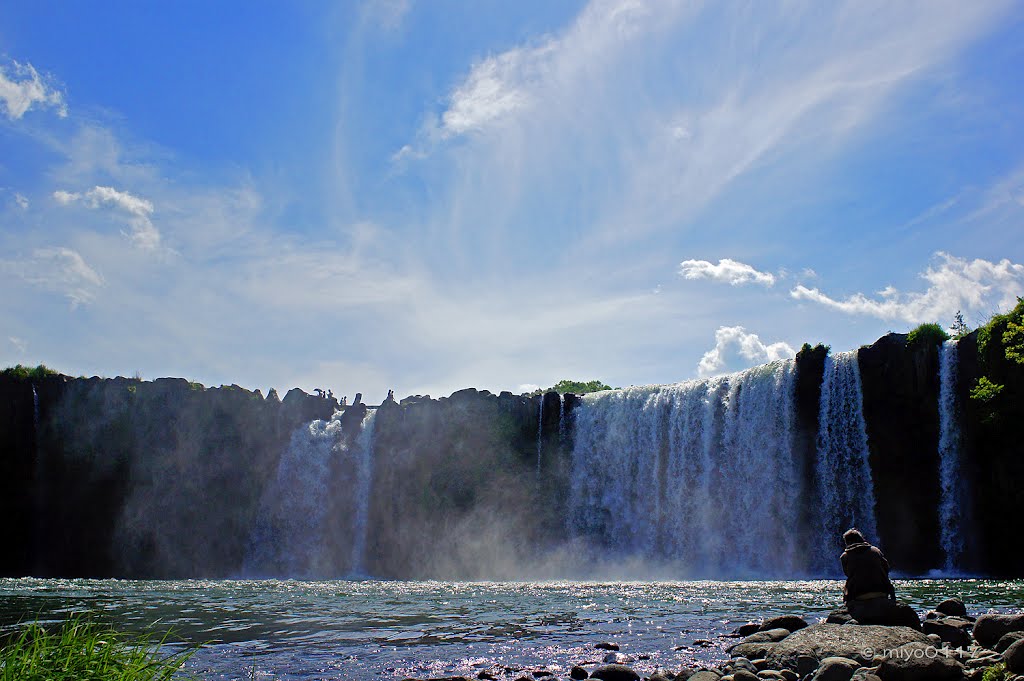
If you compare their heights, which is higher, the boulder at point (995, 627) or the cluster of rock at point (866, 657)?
the boulder at point (995, 627)

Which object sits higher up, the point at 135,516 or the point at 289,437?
the point at 289,437

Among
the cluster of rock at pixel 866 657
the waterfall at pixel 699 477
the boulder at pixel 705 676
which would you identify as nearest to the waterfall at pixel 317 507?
the waterfall at pixel 699 477

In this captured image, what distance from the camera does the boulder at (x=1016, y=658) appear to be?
31.6 ft

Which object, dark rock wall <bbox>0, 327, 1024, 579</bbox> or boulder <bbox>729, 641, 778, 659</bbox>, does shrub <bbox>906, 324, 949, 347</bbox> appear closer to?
dark rock wall <bbox>0, 327, 1024, 579</bbox>

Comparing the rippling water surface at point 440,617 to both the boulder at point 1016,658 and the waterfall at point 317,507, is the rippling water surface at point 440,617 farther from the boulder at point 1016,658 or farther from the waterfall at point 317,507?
the waterfall at point 317,507

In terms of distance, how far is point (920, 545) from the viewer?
3356 centimetres

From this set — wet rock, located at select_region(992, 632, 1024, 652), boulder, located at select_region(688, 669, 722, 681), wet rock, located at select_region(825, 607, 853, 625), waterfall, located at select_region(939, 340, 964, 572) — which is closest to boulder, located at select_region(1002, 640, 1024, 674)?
wet rock, located at select_region(992, 632, 1024, 652)

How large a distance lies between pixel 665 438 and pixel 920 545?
1222cm

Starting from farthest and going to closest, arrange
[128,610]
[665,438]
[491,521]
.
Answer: [491,521]
[665,438]
[128,610]

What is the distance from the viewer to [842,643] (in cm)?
1203

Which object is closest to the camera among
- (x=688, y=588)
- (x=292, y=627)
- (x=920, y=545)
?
(x=292, y=627)

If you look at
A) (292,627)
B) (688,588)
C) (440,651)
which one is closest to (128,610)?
(292,627)

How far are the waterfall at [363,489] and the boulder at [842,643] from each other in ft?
119

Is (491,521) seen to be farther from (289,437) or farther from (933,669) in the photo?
(933,669)
